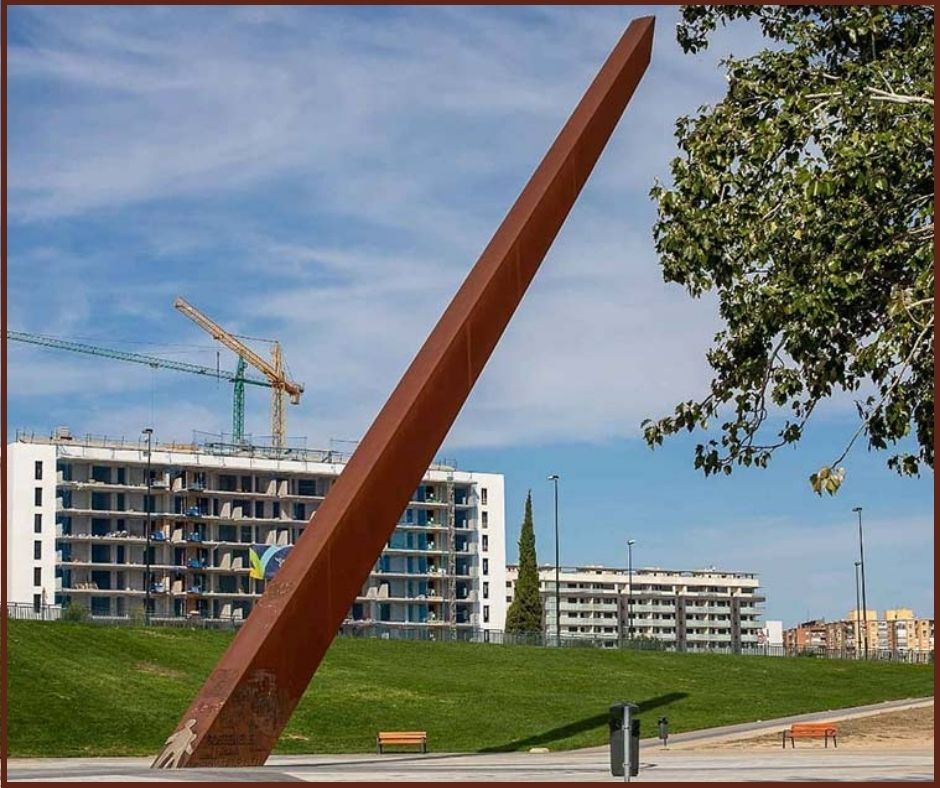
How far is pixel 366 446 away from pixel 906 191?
26.1 feet

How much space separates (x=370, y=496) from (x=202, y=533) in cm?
9553

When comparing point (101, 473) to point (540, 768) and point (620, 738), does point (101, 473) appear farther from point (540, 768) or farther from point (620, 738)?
point (620, 738)

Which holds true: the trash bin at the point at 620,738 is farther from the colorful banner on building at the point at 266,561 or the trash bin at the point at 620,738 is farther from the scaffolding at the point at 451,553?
the scaffolding at the point at 451,553

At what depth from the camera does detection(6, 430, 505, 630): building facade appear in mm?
104688

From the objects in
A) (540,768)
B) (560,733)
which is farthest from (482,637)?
(540,768)

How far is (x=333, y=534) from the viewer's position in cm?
1767

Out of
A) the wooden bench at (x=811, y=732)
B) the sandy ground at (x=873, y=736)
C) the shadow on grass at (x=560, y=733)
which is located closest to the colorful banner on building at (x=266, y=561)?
the shadow on grass at (x=560, y=733)

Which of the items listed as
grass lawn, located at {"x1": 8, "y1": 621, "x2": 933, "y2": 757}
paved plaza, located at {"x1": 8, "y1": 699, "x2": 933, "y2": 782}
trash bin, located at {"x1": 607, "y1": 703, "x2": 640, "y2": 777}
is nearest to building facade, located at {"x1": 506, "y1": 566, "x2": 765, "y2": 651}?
grass lawn, located at {"x1": 8, "y1": 621, "x2": 933, "y2": 757}

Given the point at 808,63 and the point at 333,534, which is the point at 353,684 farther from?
the point at 808,63

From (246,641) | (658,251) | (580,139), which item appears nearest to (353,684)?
(580,139)

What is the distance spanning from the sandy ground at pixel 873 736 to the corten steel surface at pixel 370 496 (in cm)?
1611

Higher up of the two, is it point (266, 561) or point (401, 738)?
point (266, 561)

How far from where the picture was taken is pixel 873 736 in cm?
3781

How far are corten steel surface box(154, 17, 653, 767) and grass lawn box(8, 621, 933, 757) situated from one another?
16382 mm
